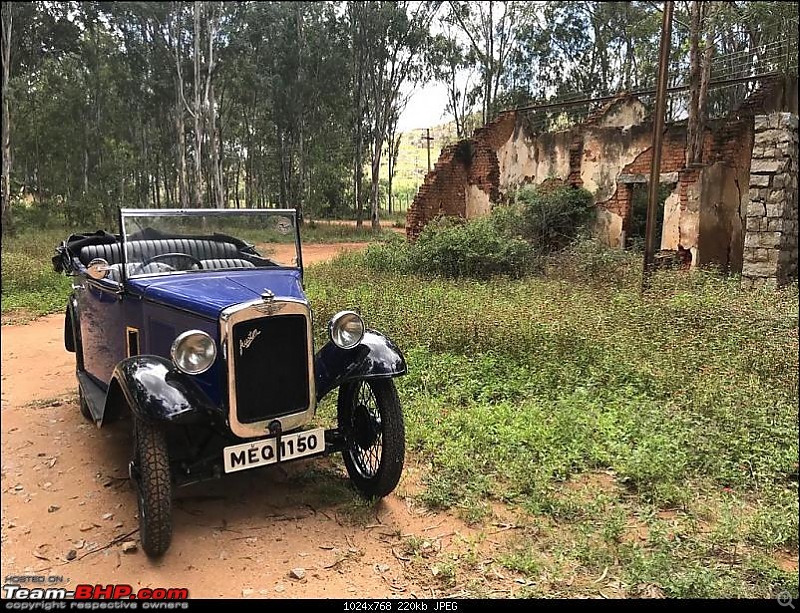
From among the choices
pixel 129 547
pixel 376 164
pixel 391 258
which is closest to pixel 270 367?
pixel 129 547

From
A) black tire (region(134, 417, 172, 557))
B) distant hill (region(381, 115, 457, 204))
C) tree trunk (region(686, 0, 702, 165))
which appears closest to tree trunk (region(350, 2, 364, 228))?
distant hill (region(381, 115, 457, 204))

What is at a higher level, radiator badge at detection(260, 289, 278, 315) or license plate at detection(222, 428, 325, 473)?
radiator badge at detection(260, 289, 278, 315)

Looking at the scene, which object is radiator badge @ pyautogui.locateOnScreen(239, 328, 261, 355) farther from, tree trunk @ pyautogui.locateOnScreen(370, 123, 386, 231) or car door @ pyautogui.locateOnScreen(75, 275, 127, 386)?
tree trunk @ pyautogui.locateOnScreen(370, 123, 386, 231)

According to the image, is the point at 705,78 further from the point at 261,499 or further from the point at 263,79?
the point at 263,79

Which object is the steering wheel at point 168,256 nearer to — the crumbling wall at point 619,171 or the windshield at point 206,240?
the windshield at point 206,240

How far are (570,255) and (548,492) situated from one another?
7424 mm

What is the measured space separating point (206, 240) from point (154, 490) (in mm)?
2148

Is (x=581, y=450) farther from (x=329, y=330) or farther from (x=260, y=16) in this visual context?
(x=260, y=16)

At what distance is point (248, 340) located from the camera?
3.17 meters

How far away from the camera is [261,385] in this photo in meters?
3.22

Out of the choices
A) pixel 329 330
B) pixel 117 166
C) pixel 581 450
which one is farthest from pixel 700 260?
pixel 117 166

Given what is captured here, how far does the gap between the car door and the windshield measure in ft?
0.95

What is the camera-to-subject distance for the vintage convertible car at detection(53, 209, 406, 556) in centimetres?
308

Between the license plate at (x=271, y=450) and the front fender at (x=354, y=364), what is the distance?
294 mm
